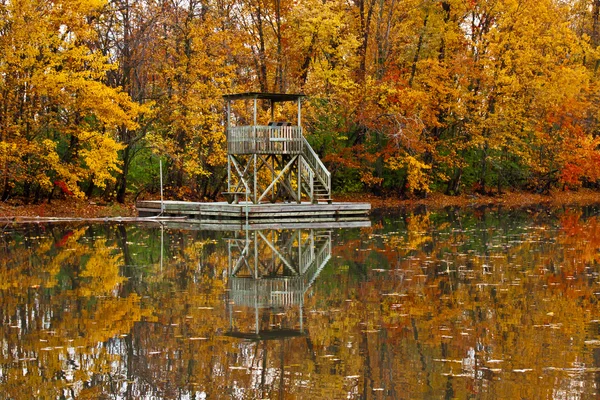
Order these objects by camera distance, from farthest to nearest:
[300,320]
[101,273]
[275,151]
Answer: [275,151] → [101,273] → [300,320]

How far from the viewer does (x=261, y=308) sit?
1302 cm

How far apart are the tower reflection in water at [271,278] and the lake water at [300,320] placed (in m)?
0.05

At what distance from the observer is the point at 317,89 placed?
1642 inches

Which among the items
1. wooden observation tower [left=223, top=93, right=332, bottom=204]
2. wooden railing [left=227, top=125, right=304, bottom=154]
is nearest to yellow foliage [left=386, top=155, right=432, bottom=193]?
wooden observation tower [left=223, top=93, right=332, bottom=204]


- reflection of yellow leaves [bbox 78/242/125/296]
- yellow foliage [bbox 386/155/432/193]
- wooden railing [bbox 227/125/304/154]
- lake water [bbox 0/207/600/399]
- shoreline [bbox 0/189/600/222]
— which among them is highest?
wooden railing [bbox 227/125/304/154]

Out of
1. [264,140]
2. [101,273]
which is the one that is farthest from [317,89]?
[101,273]

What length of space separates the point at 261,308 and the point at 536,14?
38.2 meters

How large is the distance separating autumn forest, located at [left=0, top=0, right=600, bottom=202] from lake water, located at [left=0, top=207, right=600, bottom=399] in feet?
37.3

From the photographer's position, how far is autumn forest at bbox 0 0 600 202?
3256 cm

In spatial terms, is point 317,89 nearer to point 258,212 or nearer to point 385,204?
point 385,204

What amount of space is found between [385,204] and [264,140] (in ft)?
42.4

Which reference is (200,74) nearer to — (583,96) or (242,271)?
(242,271)

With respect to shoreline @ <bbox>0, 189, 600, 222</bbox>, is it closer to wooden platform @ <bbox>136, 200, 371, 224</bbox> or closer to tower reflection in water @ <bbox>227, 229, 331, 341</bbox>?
A: wooden platform @ <bbox>136, 200, 371, 224</bbox>

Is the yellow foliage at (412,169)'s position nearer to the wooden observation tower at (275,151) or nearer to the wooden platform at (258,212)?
the wooden observation tower at (275,151)
